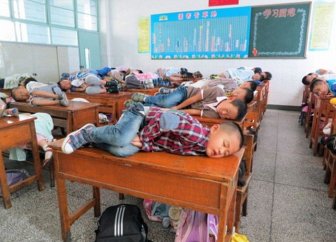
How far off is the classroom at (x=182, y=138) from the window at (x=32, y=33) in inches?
1.0

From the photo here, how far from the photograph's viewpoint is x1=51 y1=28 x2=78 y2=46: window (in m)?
6.09

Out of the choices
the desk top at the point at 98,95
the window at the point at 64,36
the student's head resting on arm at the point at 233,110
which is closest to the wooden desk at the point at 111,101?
the desk top at the point at 98,95

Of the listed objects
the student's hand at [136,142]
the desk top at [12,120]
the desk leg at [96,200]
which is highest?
the student's hand at [136,142]

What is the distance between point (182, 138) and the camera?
1.17m

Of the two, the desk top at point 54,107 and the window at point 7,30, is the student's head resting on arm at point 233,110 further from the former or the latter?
the window at point 7,30

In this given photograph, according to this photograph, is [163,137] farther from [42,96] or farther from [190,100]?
[42,96]

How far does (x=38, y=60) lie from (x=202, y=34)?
4051mm

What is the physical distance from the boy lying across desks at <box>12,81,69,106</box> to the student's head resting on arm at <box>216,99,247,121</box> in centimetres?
165

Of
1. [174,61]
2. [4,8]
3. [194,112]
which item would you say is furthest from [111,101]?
[174,61]

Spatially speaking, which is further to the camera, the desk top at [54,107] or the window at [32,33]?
the window at [32,33]

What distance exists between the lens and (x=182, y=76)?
510 centimetres

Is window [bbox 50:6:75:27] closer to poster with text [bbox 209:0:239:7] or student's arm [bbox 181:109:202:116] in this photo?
poster with text [bbox 209:0:239:7]

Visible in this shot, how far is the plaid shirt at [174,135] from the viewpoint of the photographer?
1.15 m

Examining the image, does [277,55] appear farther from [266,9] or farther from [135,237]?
[135,237]
